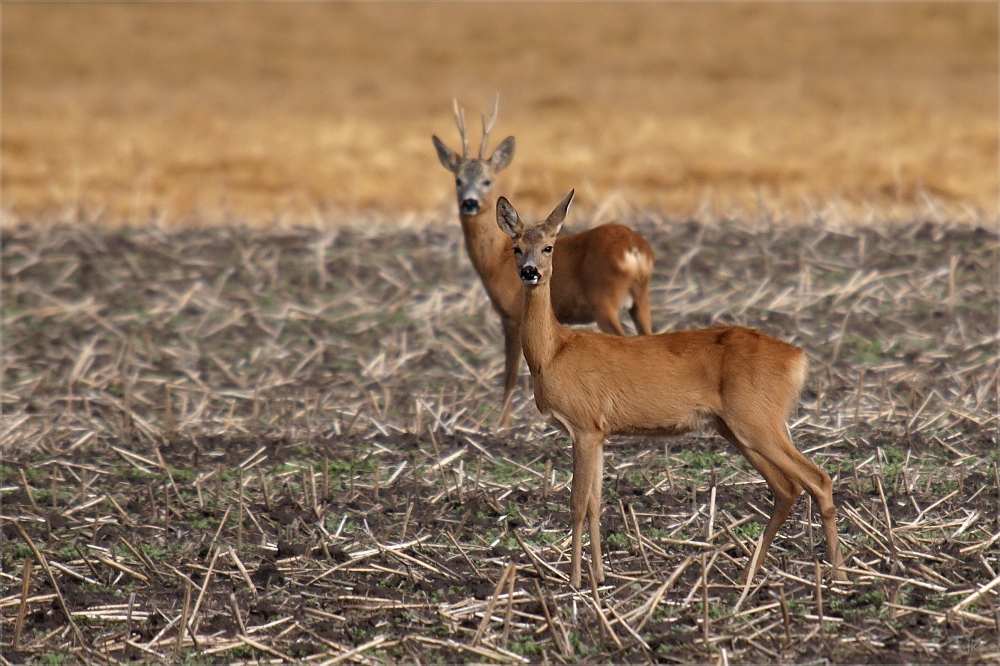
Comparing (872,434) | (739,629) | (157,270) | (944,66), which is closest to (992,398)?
(872,434)

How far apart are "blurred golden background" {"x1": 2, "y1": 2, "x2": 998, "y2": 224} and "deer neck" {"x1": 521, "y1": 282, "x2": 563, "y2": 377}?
22.8 ft

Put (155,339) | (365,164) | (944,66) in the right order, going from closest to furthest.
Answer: (155,339)
(365,164)
(944,66)

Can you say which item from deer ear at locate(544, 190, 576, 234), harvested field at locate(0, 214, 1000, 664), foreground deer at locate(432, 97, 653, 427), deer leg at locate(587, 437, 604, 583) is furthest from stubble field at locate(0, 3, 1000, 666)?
deer ear at locate(544, 190, 576, 234)

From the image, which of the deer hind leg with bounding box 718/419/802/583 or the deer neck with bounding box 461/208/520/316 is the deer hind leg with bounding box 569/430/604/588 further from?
the deer neck with bounding box 461/208/520/316

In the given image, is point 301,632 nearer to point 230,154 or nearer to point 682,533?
point 682,533

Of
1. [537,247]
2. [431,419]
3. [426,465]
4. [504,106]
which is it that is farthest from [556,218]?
[504,106]

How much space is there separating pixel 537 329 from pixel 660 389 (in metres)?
0.66

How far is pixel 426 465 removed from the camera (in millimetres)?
8359

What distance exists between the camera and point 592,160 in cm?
2311

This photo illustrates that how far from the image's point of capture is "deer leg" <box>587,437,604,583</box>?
6.42 m

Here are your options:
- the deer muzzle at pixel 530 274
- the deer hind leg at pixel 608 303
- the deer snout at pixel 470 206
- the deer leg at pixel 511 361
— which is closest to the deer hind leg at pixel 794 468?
the deer muzzle at pixel 530 274

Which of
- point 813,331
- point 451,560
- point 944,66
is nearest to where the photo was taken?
point 451,560

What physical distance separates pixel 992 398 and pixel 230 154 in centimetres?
1673

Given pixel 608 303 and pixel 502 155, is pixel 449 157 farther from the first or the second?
pixel 608 303
